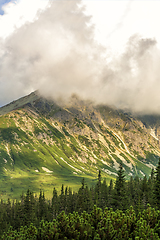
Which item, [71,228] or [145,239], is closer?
[145,239]

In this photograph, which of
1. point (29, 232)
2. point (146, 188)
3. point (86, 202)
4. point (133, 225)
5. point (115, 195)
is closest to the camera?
point (133, 225)

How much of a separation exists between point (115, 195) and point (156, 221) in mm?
32861

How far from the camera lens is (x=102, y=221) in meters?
22.4

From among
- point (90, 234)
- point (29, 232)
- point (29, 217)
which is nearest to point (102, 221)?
point (90, 234)

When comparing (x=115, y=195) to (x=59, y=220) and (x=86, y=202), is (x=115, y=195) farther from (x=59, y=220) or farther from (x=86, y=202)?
(x=86, y=202)

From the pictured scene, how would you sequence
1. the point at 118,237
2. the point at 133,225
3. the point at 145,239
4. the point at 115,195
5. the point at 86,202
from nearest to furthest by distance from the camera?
the point at 145,239 → the point at 118,237 → the point at 133,225 → the point at 115,195 → the point at 86,202

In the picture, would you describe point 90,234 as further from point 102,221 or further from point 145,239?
point 145,239

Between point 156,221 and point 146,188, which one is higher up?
point 156,221

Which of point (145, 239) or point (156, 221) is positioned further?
point (156, 221)

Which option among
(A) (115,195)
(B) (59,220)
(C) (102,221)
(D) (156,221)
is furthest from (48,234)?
(A) (115,195)

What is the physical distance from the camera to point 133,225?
2203 cm

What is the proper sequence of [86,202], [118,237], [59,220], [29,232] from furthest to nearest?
[86,202] < [29,232] < [59,220] < [118,237]

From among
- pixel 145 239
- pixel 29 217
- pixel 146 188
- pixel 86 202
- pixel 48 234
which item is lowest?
pixel 29 217

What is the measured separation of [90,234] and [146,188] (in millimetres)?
86389
